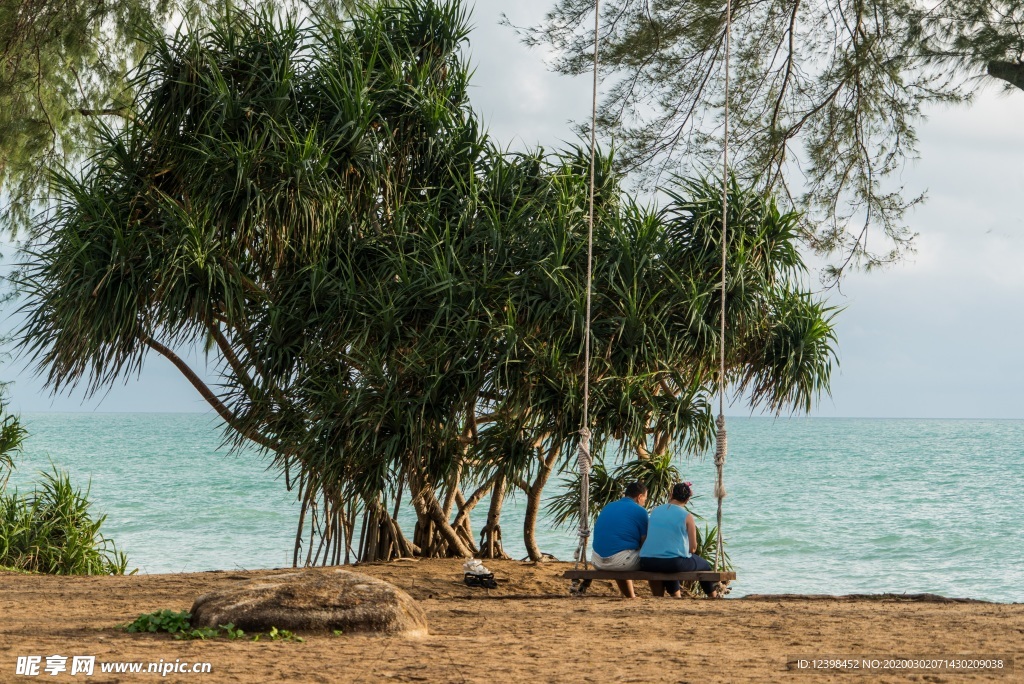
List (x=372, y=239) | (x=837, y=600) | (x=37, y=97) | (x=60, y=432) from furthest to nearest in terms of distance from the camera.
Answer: (x=60, y=432) → (x=37, y=97) → (x=372, y=239) → (x=837, y=600)

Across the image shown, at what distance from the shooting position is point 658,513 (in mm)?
6250

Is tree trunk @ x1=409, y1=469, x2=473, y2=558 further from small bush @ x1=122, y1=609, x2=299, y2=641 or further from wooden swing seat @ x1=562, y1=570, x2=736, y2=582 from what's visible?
small bush @ x1=122, y1=609, x2=299, y2=641

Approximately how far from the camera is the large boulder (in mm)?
4383

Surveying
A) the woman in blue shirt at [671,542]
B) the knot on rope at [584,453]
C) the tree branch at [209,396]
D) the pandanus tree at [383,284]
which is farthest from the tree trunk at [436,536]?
the woman in blue shirt at [671,542]

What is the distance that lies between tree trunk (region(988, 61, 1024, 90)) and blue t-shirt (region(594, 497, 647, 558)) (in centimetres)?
371

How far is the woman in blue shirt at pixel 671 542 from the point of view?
6.16m

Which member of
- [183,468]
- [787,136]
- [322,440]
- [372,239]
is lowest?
[183,468]

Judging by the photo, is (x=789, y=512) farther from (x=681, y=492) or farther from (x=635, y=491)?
(x=681, y=492)

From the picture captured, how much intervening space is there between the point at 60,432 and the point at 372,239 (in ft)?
189

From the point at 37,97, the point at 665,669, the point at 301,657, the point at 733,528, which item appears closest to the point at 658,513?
the point at 665,669

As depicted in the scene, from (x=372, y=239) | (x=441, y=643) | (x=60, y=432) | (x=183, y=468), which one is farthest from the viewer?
(x=60, y=432)

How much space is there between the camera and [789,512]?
2653cm

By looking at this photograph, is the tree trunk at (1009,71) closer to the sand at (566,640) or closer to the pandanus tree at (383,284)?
the pandanus tree at (383,284)

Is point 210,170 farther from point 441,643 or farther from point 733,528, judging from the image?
point 733,528
